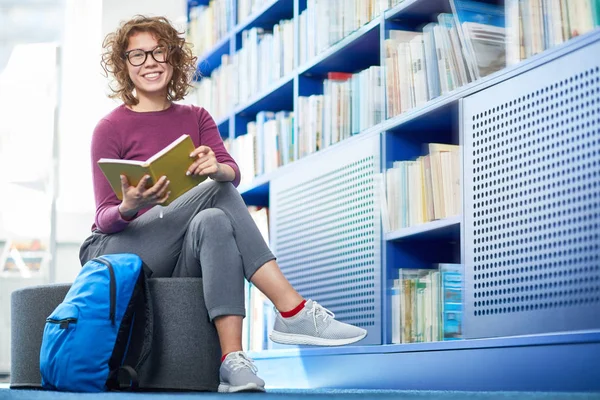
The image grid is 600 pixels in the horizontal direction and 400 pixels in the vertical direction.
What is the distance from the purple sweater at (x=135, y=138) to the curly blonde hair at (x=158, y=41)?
0.07 meters

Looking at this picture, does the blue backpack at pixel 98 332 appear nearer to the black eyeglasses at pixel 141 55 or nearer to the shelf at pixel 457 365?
the black eyeglasses at pixel 141 55

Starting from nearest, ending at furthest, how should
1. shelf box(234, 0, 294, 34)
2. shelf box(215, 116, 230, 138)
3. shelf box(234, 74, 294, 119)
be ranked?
shelf box(234, 74, 294, 119)
shelf box(234, 0, 294, 34)
shelf box(215, 116, 230, 138)

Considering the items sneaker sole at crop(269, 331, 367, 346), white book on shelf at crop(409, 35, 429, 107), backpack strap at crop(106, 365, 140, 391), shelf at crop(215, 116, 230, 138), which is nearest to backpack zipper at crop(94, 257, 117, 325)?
backpack strap at crop(106, 365, 140, 391)

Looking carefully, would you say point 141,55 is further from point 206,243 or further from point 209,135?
point 206,243

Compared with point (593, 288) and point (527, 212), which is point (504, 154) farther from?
point (593, 288)

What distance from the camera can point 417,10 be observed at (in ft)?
9.21

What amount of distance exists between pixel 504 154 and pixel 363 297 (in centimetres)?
86

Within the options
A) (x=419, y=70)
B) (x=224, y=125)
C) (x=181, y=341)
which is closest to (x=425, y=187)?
(x=419, y=70)

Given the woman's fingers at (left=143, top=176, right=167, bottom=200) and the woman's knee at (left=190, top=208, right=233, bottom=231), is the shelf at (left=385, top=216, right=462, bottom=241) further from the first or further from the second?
the woman's fingers at (left=143, top=176, right=167, bottom=200)

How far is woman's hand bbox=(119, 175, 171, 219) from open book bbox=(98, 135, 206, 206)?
10 mm

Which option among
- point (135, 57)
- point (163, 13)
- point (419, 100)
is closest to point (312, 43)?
point (419, 100)

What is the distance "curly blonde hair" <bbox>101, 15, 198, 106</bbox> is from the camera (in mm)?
2551

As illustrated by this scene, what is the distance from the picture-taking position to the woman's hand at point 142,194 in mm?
2129

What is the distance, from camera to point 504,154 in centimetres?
229
